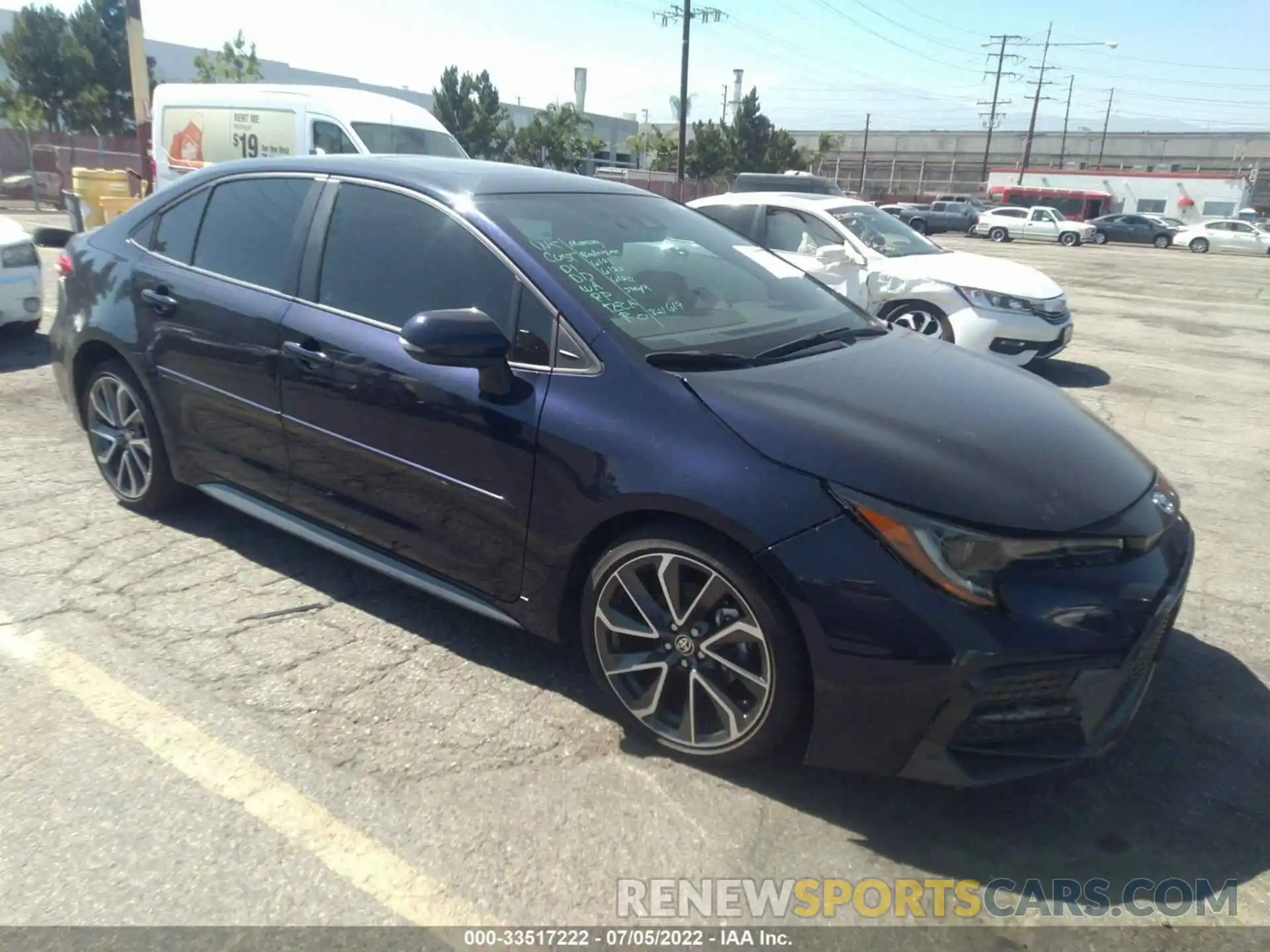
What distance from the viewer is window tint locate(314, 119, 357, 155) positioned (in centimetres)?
1233

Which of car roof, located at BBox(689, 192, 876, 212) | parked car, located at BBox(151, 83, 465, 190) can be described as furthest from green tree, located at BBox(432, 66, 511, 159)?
car roof, located at BBox(689, 192, 876, 212)

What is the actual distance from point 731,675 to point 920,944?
2.57 feet

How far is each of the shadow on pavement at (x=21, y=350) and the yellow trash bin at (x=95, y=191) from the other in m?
8.12

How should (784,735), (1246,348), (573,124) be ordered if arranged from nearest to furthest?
(784,735) → (1246,348) → (573,124)

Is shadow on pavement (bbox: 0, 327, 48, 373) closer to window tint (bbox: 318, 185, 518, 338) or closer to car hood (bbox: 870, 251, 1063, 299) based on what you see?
window tint (bbox: 318, 185, 518, 338)

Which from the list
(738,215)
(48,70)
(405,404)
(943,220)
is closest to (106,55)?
(48,70)

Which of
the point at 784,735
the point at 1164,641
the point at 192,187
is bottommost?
the point at 784,735

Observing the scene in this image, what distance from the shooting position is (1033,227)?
40.3 meters

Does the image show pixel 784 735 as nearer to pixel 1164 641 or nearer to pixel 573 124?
pixel 1164 641

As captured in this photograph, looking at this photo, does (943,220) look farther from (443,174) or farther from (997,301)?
(443,174)

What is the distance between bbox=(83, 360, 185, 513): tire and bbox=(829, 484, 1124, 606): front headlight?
3.14 meters

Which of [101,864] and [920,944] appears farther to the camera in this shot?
[101,864]

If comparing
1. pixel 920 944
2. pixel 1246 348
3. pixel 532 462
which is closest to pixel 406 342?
pixel 532 462

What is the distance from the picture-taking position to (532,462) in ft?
9.09
